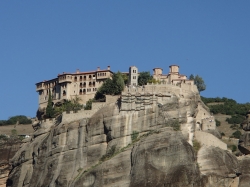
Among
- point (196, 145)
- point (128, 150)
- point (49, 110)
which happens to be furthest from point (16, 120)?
point (196, 145)

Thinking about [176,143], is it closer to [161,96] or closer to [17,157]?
[161,96]

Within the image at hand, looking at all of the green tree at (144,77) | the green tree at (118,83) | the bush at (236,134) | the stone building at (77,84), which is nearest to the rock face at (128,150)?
the green tree at (118,83)

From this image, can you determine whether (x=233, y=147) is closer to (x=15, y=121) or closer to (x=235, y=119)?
(x=235, y=119)

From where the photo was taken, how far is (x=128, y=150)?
317ft

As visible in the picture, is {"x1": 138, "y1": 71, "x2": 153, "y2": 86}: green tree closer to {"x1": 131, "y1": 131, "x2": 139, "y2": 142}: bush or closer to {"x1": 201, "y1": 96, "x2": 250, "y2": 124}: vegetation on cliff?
{"x1": 131, "y1": 131, "x2": 139, "y2": 142}: bush

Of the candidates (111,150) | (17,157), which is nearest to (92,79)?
(17,157)

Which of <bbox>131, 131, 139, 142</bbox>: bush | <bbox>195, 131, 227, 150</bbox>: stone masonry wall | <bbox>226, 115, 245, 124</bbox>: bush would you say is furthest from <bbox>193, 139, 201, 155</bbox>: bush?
<bbox>226, 115, 245, 124</bbox>: bush

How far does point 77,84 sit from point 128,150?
25.9 metres

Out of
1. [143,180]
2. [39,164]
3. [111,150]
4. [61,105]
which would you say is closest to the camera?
[143,180]

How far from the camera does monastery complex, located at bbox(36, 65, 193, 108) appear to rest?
4587 inches

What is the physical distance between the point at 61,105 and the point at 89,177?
23.4 metres

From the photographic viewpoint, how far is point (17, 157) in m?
110

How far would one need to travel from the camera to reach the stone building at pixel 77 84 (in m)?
119

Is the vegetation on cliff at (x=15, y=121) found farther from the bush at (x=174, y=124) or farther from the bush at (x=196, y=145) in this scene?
the bush at (x=196, y=145)
